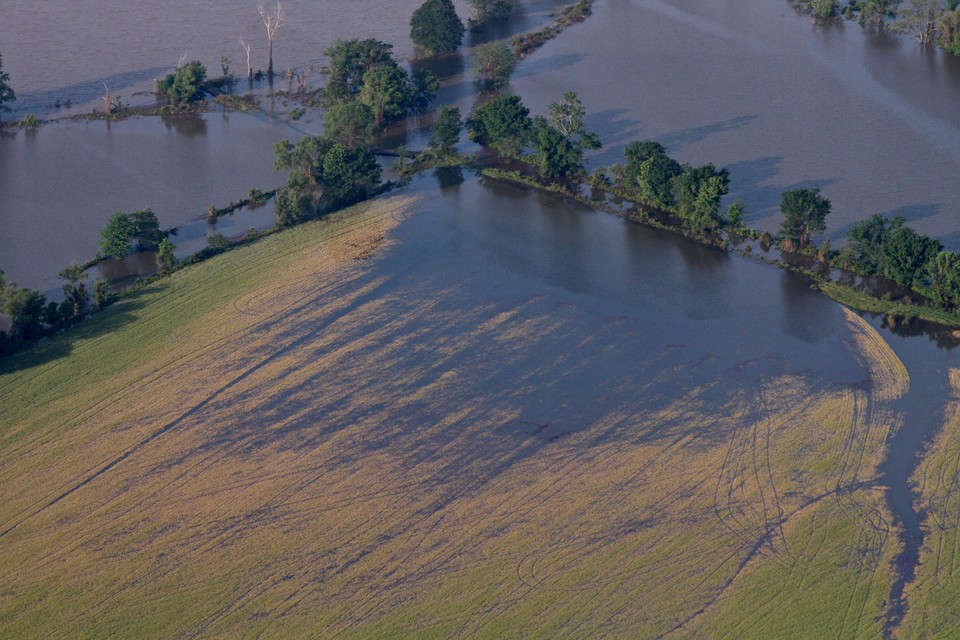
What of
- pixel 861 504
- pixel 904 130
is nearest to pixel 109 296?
pixel 861 504

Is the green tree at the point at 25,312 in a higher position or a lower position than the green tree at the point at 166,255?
lower

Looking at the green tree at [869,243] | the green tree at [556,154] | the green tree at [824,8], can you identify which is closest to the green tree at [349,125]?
the green tree at [556,154]

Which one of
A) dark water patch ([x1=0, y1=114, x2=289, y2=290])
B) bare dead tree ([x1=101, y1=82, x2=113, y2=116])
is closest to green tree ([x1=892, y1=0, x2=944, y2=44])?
dark water patch ([x1=0, y1=114, x2=289, y2=290])

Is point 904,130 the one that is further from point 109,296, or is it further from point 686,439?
point 109,296

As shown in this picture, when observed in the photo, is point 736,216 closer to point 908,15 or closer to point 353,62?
point 353,62

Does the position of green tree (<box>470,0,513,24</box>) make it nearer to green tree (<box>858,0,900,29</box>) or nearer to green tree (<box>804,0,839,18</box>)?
Result: green tree (<box>804,0,839,18</box>)

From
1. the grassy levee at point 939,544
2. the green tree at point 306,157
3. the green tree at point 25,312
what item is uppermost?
the green tree at point 306,157

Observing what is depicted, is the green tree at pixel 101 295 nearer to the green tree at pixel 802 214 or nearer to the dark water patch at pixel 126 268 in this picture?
the dark water patch at pixel 126 268
